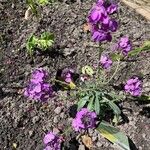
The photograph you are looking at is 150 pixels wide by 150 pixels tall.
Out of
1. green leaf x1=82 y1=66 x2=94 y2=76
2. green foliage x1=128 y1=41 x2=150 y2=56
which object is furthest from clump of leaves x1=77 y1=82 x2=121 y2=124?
green foliage x1=128 y1=41 x2=150 y2=56

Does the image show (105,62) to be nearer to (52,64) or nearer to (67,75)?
(67,75)

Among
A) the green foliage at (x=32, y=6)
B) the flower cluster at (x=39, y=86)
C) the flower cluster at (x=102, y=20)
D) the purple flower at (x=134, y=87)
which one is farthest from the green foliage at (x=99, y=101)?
the green foliage at (x=32, y=6)

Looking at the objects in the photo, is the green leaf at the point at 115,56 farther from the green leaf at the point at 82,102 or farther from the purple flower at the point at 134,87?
the green leaf at the point at 82,102

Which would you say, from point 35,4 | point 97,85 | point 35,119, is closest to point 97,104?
point 97,85

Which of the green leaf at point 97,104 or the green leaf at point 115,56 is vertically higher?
the green leaf at point 115,56

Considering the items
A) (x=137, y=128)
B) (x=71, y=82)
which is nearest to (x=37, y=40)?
(x=71, y=82)
